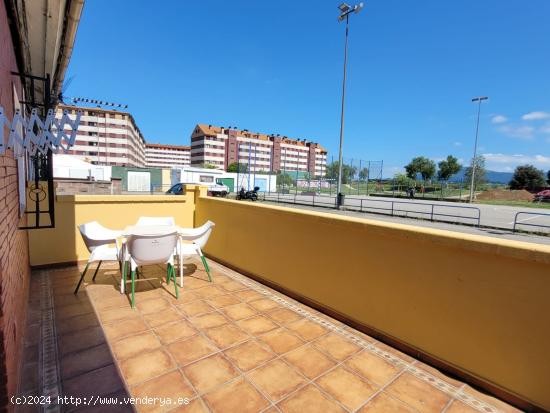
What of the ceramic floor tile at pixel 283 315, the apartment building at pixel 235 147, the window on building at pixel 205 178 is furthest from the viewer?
the apartment building at pixel 235 147

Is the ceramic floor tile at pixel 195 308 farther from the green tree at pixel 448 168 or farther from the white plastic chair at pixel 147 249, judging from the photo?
the green tree at pixel 448 168

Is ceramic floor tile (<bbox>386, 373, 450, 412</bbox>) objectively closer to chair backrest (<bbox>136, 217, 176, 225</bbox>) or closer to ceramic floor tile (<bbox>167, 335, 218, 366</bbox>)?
ceramic floor tile (<bbox>167, 335, 218, 366</bbox>)

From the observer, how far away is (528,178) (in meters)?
43.0

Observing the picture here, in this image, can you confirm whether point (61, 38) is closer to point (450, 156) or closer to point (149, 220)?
point (149, 220)

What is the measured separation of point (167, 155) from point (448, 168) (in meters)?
88.4

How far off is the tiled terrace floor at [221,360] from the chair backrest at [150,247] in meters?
0.54

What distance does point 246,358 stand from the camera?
241 cm

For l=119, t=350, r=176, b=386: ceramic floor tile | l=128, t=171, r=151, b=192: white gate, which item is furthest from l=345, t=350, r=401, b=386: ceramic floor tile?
l=128, t=171, r=151, b=192: white gate

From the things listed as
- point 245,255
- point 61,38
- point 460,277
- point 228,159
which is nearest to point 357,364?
point 460,277

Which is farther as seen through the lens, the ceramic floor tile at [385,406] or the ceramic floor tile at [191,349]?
the ceramic floor tile at [191,349]

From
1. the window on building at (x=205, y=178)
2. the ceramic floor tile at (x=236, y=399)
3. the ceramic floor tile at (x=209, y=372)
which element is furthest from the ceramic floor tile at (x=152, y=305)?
the window on building at (x=205, y=178)

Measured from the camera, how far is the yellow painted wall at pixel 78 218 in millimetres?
4441

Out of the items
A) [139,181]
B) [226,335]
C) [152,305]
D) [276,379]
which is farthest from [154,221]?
[139,181]

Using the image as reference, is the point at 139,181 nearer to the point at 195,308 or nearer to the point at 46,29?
the point at 46,29
